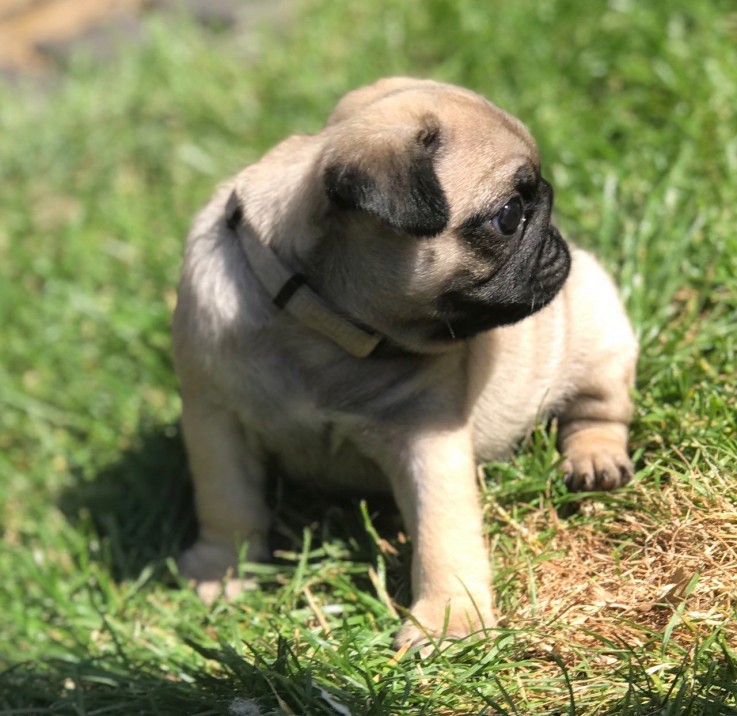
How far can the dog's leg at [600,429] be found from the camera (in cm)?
470

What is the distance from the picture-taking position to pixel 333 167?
12.7 ft

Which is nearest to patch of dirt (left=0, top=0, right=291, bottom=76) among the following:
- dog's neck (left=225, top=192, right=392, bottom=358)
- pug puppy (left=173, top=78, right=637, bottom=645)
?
pug puppy (left=173, top=78, right=637, bottom=645)

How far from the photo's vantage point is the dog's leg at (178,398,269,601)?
4.75 meters

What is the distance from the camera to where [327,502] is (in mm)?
5371

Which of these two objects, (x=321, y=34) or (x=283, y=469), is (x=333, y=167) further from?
(x=321, y=34)

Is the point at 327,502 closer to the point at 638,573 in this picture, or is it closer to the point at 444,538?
the point at 444,538

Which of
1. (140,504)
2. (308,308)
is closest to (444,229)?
(308,308)

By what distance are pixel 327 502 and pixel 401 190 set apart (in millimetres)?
2132

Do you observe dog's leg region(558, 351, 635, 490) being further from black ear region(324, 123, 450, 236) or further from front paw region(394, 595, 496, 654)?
black ear region(324, 123, 450, 236)

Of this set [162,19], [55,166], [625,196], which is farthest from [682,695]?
[162,19]

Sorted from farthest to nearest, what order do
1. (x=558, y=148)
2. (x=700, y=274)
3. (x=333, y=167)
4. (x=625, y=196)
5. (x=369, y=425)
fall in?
(x=558, y=148) → (x=625, y=196) → (x=700, y=274) → (x=369, y=425) → (x=333, y=167)

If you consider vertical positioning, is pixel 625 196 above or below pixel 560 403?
above

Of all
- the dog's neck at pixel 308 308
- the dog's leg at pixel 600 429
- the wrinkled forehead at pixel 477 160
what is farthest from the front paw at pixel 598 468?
the wrinkled forehead at pixel 477 160

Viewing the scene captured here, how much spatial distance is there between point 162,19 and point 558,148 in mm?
4079
